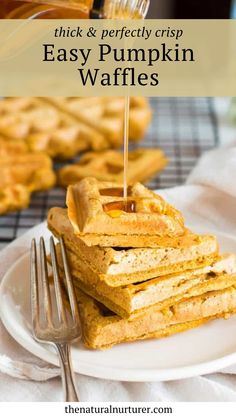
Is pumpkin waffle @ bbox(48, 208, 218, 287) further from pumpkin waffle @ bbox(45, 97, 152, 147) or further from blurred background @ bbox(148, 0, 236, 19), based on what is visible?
blurred background @ bbox(148, 0, 236, 19)

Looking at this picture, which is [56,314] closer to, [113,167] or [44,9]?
[44,9]

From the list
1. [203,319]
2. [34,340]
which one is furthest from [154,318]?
[34,340]

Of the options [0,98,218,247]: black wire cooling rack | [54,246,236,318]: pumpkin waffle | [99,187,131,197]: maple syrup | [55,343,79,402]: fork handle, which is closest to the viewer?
[55,343,79,402]: fork handle

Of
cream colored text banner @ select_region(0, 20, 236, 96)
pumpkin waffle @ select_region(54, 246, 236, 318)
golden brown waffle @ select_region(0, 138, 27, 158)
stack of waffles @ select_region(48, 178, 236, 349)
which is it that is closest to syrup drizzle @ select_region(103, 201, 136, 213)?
stack of waffles @ select_region(48, 178, 236, 349)

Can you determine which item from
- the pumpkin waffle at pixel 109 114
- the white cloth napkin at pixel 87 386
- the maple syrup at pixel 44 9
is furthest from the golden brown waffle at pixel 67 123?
the white cloth napkin at pixel 87 386

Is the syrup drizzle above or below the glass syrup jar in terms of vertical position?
below

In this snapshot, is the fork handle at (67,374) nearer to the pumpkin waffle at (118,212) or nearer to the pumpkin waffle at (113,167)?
the pumpkin waffle at (118,212)

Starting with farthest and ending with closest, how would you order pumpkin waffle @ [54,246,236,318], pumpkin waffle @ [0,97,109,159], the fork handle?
pumpkin waffle @ [0,97,109,159] < pumpkin waffle @ [54,246,236,318] < the fork handle

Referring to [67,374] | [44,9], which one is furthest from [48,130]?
[67,374]
